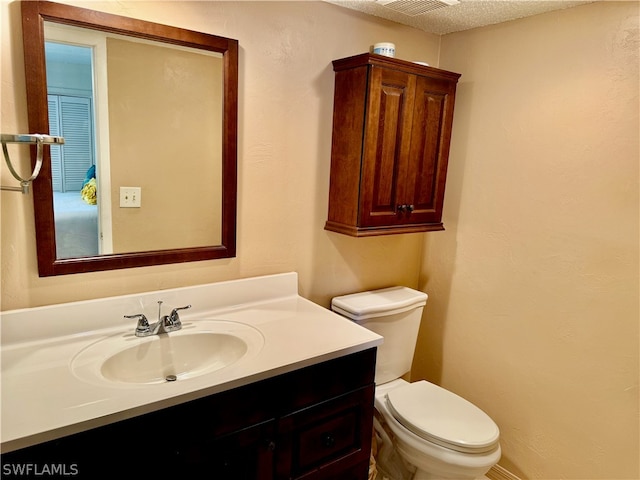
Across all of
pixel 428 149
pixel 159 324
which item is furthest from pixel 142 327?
pixel 428 149

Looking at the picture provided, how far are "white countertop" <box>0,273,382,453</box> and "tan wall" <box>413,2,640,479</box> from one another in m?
0.84

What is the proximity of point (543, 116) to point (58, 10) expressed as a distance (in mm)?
1740

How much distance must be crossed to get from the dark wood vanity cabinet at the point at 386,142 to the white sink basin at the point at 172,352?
0.63 metres

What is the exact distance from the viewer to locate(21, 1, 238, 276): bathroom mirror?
4.09 feet

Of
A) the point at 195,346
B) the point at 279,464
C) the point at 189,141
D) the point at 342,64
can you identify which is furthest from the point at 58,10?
the point at 279,464

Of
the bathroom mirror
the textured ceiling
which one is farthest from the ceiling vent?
the bathroom mirror

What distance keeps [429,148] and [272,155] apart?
69 cm

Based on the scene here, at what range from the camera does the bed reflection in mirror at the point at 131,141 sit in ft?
4.19

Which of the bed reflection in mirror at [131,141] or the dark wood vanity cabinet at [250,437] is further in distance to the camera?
the bed reflection in mirror at [131,141]

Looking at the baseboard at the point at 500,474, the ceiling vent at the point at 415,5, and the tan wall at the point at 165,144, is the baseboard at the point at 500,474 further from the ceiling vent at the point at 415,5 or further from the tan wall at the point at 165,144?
the ceiling vent at the point at 415,5

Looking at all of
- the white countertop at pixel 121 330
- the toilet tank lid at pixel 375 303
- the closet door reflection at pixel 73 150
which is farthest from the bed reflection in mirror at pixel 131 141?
the toilet tank lid at pixel 375 303

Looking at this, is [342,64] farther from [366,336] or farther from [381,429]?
[381,429]

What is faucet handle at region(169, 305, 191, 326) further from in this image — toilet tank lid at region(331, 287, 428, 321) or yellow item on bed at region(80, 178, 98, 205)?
toilet tank lid at region(331, 287, 428, 321)

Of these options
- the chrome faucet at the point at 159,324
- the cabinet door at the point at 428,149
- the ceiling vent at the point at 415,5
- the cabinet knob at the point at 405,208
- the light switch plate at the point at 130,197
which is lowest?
the chrome faucet at the point at 159,324
